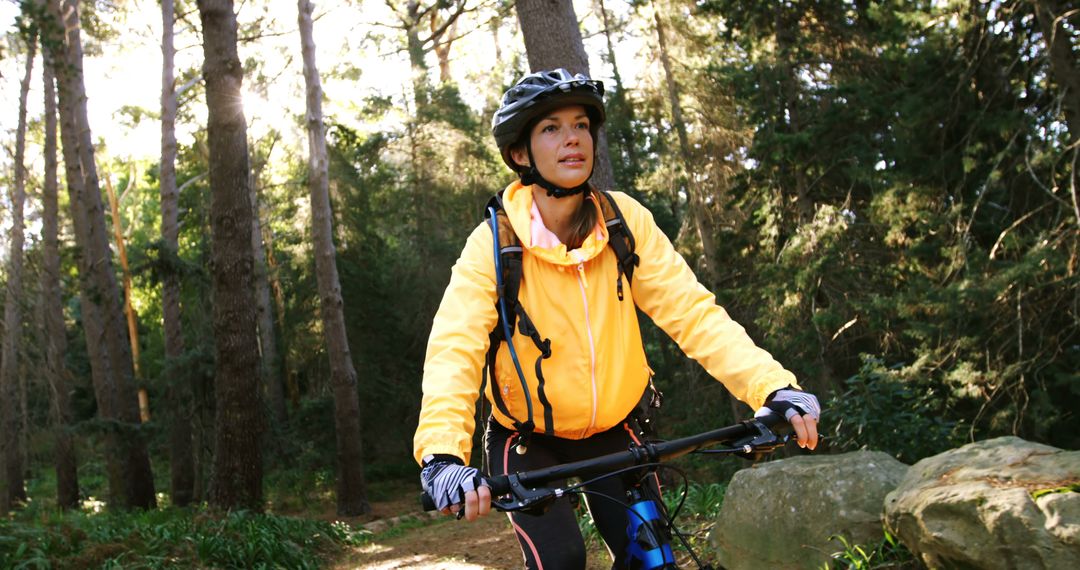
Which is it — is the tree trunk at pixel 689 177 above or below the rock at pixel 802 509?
above

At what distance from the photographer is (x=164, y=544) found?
867cm

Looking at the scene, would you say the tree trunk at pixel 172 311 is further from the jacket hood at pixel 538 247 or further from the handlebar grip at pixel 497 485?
the handlebar grip at pixel 497 485

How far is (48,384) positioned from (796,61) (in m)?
16.5

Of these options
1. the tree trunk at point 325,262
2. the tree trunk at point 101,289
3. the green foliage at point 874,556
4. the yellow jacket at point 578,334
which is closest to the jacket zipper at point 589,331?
the yellow jacket at point 578,334

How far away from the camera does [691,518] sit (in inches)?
320

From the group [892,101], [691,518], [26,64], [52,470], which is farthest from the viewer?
[52,470]

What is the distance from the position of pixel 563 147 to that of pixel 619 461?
52.1 inches

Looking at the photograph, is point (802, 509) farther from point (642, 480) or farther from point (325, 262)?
point (325, 262)

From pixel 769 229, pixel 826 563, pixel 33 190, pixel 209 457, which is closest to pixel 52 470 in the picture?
pixel 33 190

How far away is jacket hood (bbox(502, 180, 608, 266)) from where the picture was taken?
3.03 m

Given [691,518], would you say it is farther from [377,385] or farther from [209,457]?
[377,385]

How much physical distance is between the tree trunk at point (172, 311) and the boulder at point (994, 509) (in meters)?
14.5

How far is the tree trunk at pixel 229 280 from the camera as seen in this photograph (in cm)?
1093

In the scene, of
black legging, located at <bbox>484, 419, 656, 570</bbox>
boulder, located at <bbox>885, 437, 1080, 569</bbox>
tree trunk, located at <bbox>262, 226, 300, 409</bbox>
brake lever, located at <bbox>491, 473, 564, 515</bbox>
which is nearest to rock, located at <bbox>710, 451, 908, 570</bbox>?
boulder, located at <bbox>885, 437, 1080, 569</bbox>
